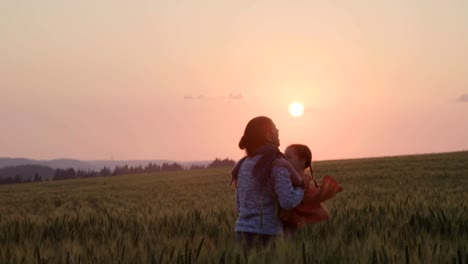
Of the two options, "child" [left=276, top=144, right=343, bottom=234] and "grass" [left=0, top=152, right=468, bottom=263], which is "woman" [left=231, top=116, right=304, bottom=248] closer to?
"child" [left=276, top=144, right=343, bottom=234]

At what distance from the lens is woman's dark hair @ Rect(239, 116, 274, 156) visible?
513 cm

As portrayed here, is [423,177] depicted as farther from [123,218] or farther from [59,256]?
[59,256]

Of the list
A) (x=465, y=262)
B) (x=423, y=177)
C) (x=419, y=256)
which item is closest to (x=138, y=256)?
(x=419, y=256)

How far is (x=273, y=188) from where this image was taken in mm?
5070

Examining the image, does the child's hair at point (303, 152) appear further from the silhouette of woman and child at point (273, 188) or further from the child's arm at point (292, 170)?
the child's arm at point (292, 170)

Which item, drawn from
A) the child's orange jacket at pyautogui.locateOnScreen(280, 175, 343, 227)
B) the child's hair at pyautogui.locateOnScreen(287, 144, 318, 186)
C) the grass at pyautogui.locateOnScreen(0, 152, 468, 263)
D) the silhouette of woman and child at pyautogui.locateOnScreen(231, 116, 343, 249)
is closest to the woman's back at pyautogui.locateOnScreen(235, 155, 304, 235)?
the silhouette of woman and child at pyautogui.locateOnScreen(231, 116, 343, 249)

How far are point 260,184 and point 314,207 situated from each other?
0.49m

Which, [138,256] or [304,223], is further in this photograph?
[304,223]

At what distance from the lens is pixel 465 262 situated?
2.97 m

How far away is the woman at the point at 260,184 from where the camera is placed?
5047 millimetres

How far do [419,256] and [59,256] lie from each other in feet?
6.32

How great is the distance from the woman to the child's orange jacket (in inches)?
4.3

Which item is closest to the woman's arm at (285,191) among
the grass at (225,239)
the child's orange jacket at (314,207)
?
the child's orange jacket at (314,207)

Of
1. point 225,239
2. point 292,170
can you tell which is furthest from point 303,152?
point 225,239
